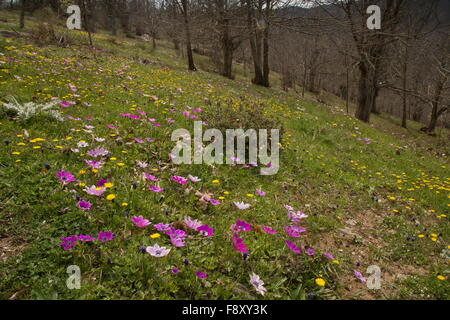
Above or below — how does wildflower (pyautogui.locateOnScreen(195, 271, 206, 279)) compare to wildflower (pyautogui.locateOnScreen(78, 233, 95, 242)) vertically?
below

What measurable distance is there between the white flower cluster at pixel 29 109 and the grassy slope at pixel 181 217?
0.64 feet

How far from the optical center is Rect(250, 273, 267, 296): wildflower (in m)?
2.55

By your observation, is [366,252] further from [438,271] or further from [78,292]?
[78,292]

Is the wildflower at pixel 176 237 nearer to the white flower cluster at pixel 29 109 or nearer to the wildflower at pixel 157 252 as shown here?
the wildflower at pixel 157 252

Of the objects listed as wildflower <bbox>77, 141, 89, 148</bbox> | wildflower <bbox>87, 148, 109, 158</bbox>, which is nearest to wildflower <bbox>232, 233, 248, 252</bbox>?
wildflower <bbox>87, 148, 109, 158</bbox>

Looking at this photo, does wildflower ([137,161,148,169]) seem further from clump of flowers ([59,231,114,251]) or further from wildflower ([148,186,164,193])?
clump of flowers ([59,231,114,251])

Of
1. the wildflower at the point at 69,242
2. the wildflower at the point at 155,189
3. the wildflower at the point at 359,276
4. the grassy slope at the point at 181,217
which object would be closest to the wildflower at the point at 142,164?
the grassy slope at the point at 181,217

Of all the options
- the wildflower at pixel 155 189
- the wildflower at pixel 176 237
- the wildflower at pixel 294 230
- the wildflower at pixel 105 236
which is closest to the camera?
the wildflower at pixel 105 236

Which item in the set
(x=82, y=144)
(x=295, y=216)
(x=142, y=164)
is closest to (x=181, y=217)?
(x=142, y=164)

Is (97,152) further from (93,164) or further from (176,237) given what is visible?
(176,237)

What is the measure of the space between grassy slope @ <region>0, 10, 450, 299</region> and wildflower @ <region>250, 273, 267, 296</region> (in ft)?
0.45

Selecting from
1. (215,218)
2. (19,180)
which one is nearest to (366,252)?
(215,218)

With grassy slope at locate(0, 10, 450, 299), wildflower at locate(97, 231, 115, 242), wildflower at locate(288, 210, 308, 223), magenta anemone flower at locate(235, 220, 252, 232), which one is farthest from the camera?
wildflower at locate(288, 210, 308, 223)

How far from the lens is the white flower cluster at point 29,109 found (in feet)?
15.4
